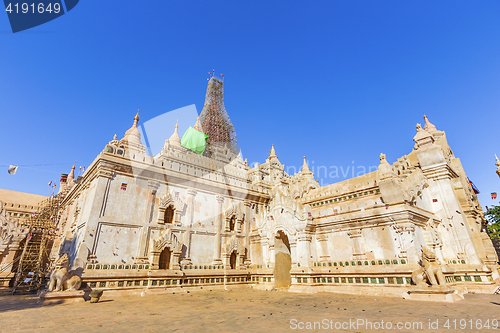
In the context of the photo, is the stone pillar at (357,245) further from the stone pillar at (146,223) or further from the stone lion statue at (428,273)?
the stone pillar at (146,223)

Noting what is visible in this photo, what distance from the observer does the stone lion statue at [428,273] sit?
11594mm

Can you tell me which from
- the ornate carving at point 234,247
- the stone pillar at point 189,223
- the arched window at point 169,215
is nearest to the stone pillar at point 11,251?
the arched window at point 169,215

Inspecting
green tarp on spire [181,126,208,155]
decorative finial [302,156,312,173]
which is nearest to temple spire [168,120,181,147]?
green tarp on spire [181,126,208,155]

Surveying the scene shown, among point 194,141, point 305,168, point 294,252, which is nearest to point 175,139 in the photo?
point 194,141

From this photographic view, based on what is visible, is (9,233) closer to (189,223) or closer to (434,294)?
(189,223)

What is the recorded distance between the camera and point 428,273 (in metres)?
11.8

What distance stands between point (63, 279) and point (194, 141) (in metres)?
29.2

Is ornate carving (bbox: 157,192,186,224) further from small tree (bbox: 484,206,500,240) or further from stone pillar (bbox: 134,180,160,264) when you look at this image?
small tree (bbox: 484,206,500,240)

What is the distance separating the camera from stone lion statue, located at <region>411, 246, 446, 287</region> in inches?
456

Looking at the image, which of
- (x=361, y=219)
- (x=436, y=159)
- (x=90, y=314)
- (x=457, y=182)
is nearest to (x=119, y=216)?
(x=90, y=314)

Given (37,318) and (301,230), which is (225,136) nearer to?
(301,230)

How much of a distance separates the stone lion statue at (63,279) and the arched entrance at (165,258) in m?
4.70

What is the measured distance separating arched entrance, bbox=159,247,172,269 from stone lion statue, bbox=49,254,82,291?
4.70m

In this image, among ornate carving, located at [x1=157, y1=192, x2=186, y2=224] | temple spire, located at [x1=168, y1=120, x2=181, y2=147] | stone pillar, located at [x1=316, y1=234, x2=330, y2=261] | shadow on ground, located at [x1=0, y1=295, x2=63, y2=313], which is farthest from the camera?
temple spire, located at [x1=168, y1=120, x2=181, y2=147]
